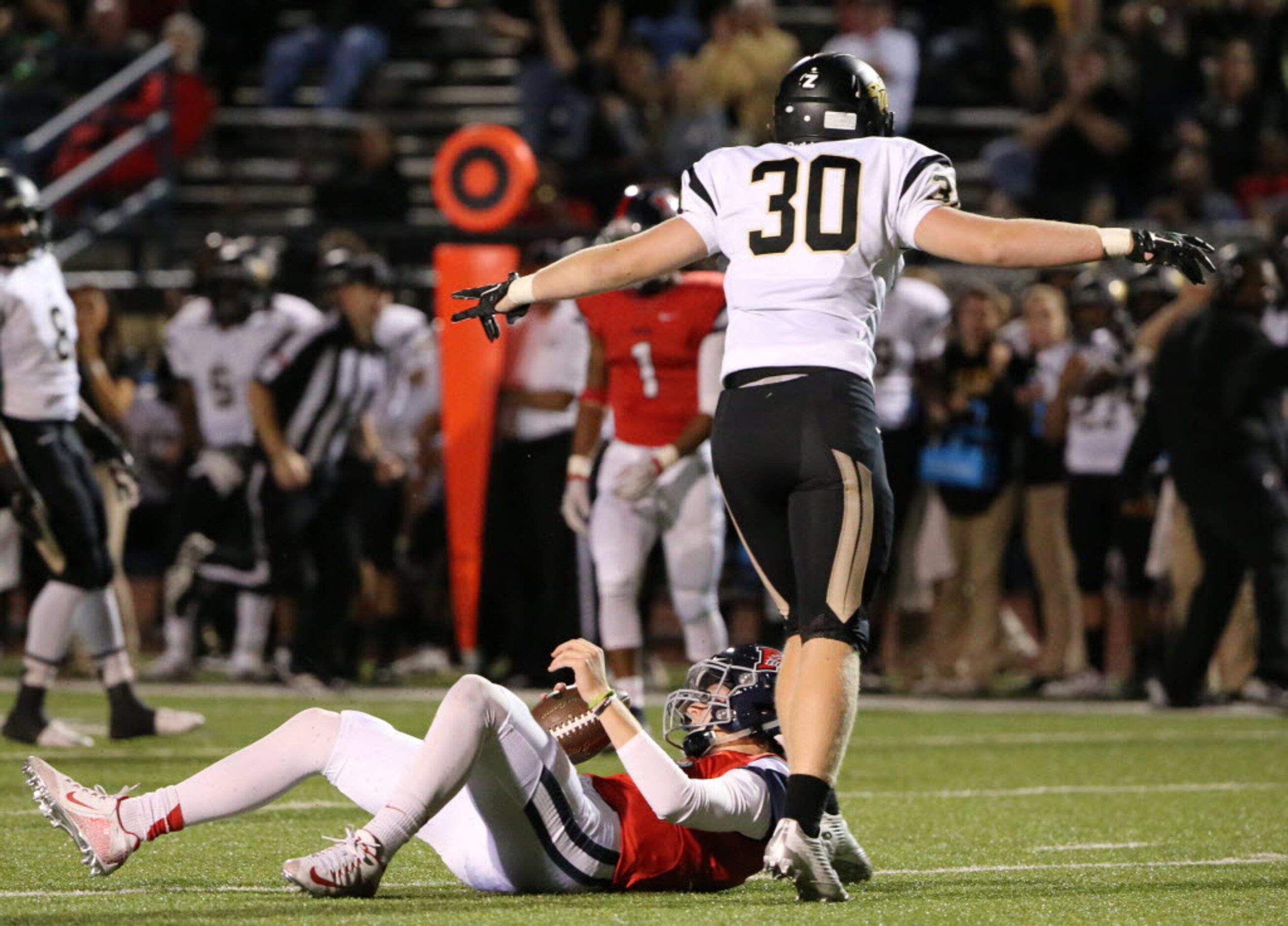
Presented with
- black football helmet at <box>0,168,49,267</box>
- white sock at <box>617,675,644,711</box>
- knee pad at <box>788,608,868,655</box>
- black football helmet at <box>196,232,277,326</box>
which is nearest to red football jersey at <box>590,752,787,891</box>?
knee pad at <box>788,608,868,655</box>

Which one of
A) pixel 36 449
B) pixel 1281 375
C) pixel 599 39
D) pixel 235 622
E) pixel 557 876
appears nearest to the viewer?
pixel 557 876

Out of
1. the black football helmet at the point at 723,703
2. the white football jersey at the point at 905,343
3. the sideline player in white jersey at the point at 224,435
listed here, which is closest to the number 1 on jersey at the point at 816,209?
the black football helmet at the point at 723,703

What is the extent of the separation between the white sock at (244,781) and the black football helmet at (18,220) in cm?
397

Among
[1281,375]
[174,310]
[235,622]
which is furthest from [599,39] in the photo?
[1281,375]

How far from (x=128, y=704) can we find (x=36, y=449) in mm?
965

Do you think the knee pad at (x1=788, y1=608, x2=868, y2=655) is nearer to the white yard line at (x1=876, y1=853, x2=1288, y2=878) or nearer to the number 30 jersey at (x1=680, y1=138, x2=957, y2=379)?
the number 30 jersey at (x1=680, y1=138, x2=957, y2=379)

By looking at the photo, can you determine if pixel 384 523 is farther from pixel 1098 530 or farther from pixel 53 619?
pixel 53 619

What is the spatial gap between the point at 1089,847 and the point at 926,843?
43 centimetres

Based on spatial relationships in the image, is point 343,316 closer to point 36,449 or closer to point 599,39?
point 36,449

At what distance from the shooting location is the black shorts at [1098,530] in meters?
11.3

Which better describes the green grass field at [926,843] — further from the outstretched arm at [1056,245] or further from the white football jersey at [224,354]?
the white football jersey at [224,354]

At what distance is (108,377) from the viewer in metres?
11.3

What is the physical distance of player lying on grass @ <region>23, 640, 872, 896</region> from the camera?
15.0 ft

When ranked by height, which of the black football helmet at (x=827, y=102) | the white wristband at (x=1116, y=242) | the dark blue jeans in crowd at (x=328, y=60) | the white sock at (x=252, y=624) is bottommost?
the white sock at (x=252, y=624)
